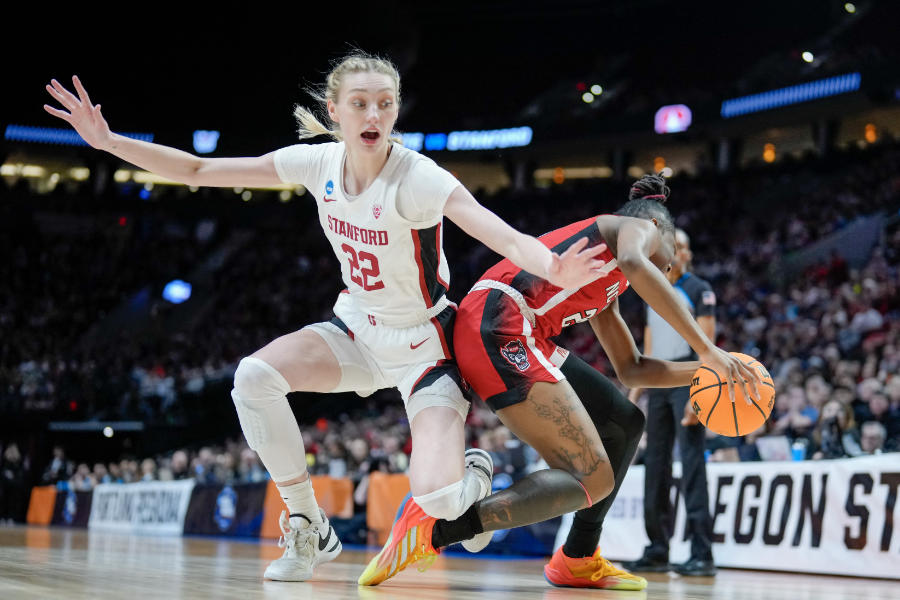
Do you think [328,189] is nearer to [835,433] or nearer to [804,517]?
[804,517]

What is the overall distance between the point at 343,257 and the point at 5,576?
1.78 metres

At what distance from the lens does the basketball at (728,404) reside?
3863mm

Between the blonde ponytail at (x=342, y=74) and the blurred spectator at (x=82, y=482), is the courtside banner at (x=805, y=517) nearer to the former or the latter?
the blonde ponytail at (x=342, y=74)

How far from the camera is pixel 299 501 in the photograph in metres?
4.26

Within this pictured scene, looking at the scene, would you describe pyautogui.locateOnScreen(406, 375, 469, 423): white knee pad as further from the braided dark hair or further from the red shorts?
the braided dark hair

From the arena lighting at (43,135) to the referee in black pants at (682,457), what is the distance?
85.0 ft

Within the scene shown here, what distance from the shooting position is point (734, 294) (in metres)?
16.8

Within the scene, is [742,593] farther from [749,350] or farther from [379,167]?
[749,350]

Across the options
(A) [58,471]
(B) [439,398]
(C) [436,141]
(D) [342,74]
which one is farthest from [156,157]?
(C) [436,141]

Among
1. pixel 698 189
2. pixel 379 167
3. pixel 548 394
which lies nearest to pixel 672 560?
pixel 548 394

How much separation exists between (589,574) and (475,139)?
24.5 metres

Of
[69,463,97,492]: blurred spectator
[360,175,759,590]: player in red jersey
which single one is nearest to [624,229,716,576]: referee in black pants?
[360,175,759,590]: player in red jersey

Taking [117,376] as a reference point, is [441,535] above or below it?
below

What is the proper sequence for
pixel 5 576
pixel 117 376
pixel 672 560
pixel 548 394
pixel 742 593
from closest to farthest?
pixel 5 576 < pixel 548 394 < pixel 742 593 < pixel 672 560 < pixel 117 376
